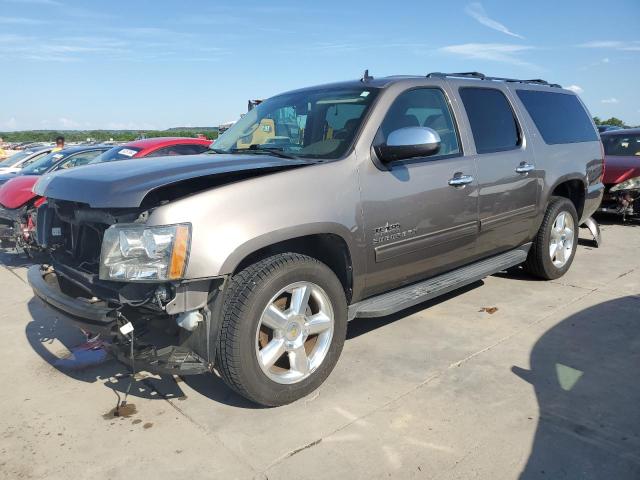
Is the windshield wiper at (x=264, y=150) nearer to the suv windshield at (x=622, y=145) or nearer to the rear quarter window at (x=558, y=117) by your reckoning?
the rear quarter window at (x=558, y=117)

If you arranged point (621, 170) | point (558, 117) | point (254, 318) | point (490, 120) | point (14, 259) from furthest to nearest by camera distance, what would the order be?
point (621, 170) < point (14, 259) < point (558, 117) < point (490, 120) < point (254, 318)

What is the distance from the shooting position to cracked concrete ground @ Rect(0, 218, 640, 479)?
8.25 feet

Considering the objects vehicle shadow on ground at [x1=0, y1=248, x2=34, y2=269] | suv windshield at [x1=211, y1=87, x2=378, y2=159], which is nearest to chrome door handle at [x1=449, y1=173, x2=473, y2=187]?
suv windshield at [x1=211, y1=87, x2=378, y2=159]

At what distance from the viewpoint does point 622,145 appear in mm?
9367

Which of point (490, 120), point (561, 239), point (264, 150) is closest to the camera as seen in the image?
point (264, 150)

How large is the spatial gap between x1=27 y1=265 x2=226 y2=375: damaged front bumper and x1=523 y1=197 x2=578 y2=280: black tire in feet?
11.5

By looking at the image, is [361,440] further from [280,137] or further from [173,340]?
[280,137]

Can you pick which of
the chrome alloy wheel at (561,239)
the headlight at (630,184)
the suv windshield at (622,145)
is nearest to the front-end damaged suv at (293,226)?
the chrome alloy wheel at (561,239)

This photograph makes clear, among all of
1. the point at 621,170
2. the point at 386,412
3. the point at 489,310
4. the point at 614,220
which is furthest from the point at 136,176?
the point at 614,220

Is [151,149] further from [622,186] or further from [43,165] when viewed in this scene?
[622,186]

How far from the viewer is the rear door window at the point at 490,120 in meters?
4.15

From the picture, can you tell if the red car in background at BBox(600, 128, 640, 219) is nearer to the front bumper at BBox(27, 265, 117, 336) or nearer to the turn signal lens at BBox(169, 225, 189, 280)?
the turn signal lens at BBox(169, 225, 189, 280)

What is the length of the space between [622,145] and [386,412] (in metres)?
8.57

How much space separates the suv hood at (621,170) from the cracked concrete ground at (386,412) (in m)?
4.62
